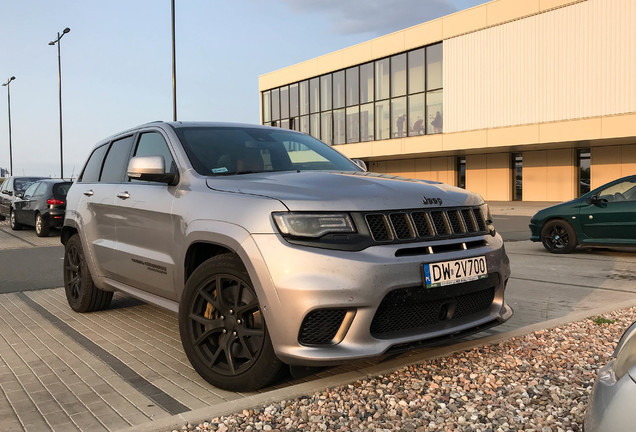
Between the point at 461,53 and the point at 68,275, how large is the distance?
27023mm

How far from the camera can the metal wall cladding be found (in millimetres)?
24203

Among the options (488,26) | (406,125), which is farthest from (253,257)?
(406,125)

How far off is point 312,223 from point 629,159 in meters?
27.4

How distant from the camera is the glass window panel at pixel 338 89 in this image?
36.5 meters

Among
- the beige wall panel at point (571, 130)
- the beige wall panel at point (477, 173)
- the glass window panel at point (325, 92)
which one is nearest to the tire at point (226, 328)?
the beige wall panel at point (571, 130)

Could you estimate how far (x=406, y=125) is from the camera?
32875 millimetres

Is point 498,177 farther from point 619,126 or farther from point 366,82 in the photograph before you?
point 366,82

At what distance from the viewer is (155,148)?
460 centimetres

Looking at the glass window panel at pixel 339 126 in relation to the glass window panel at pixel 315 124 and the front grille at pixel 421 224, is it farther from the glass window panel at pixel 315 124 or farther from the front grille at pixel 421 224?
the front grille at pixel 421 224

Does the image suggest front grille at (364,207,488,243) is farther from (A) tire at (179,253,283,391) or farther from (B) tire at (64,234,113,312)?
(B) tire at (64,234,113,312)

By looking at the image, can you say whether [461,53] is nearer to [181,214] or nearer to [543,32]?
[543,32]

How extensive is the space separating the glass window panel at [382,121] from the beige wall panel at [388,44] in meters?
2.80

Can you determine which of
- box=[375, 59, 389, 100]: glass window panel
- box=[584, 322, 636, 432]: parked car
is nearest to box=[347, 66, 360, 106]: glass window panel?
box=[375, 59, 389, 100]: glass window panel

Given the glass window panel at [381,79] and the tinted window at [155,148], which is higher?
the glass window panel at [381,79]
